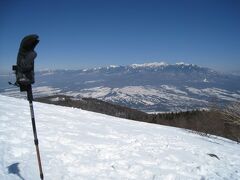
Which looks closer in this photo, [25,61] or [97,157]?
[25,61]

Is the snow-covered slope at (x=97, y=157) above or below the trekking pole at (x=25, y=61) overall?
below

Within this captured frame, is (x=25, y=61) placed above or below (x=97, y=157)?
above

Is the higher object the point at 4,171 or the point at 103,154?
the point at 4,171

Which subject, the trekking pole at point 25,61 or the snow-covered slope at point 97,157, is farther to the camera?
the snow-covered slope at point 97,157

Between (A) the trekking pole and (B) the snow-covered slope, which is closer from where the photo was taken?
(A) the trekking pole

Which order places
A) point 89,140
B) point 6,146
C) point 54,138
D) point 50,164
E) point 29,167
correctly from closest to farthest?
1. point 29,167
2. point 50,164
3. point 6,146
4. point 54,138
5. point 89,140

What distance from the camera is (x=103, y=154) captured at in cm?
972

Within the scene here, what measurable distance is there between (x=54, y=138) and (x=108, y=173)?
3779mm

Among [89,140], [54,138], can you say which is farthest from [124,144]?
[54,138]

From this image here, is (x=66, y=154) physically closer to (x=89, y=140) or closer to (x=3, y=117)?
(x=89, y=140)

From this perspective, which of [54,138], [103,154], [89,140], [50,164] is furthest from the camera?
[89,140]

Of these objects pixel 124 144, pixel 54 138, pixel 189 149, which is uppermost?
pixel 54 138

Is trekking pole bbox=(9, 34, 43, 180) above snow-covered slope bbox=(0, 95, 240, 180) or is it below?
above

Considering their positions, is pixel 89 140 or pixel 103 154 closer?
pixel 103 154
